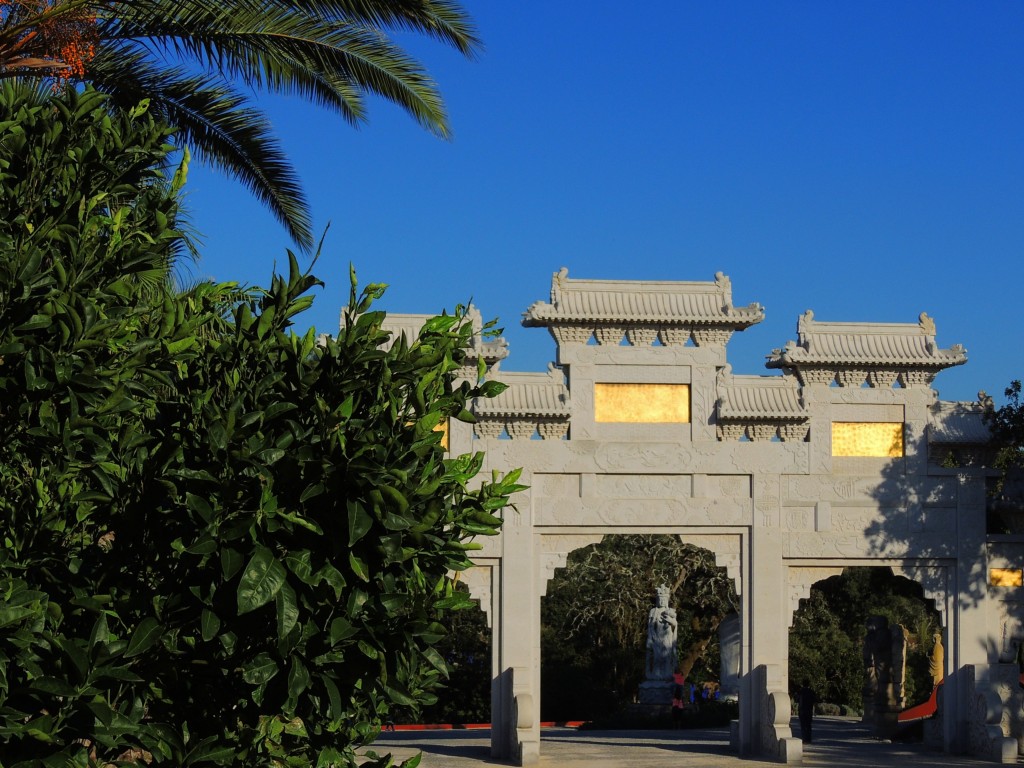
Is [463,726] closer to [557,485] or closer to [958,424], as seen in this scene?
[557,485]

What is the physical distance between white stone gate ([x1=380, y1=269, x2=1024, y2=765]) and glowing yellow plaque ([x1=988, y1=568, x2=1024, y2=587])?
2 centimetres

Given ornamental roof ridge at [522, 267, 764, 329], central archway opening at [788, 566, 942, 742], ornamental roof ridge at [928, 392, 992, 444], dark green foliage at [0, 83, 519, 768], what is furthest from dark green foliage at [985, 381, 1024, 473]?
dark green foliage at [0, 83, 519, 768]

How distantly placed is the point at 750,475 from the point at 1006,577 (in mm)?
3969

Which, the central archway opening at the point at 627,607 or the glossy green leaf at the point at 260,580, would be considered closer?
the glossy green leaf at the point at 260,580

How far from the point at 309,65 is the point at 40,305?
5.70 metres

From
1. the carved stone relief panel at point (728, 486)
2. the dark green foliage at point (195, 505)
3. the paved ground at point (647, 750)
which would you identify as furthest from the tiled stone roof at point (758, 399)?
the dark green foliage at point (195, 505)

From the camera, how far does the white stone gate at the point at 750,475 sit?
17.4 meters

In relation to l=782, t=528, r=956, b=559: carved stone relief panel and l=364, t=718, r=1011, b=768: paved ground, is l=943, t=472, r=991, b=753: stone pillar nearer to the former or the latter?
l=782, t=528, r=956, b=559: carved stone relief panel

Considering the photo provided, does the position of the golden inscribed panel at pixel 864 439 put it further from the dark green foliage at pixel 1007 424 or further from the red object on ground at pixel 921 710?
the red object on ground at pixel 921 710

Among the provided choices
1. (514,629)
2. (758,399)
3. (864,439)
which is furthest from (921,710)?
(514,629)

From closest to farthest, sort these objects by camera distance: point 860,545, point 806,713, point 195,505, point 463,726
Answer: point 195,505 → point 860,545 → point 806,713 → point 463,726

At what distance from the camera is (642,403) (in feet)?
58.5

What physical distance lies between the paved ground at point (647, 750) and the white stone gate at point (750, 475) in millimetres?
585

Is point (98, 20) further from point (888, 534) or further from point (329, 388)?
point (888, 534)
